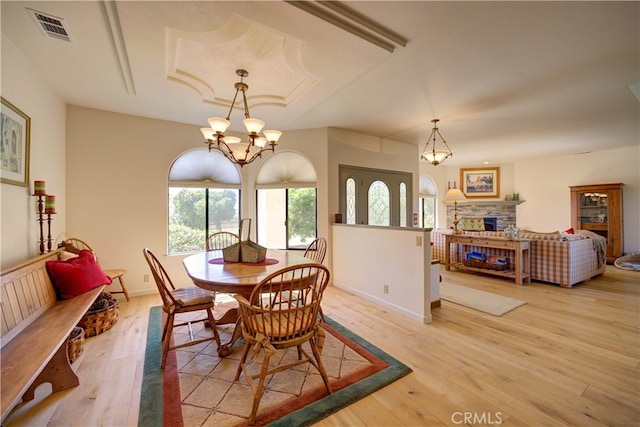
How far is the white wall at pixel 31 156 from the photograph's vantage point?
2180 millimetres

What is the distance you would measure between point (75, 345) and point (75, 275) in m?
0.69

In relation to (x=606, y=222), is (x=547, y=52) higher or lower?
higher

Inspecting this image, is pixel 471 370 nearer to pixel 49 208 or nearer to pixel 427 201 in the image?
pixel 49 208

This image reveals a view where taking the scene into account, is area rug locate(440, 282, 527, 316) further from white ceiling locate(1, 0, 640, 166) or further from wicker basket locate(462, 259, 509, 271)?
white ceiling locate(1, 0, 640, 166)

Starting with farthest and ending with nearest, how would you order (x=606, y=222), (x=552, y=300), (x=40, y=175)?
(x=606, y=222) < (x=552, y=300) < (x=40, y=175)

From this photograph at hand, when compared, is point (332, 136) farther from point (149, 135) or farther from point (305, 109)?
point (149, 135)

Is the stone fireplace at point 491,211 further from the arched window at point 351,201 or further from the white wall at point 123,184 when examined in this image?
the white wall at point 123,184

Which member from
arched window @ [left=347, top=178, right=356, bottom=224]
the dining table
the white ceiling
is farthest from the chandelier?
arched window @ [left=347, top=178, right=356, bottom=224]

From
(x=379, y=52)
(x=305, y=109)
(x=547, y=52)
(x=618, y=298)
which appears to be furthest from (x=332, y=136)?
(x=618, y=298)

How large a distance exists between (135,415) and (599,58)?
185 inches

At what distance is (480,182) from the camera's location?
26.6ft

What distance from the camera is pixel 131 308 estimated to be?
134 inches

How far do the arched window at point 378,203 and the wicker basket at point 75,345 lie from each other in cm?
424

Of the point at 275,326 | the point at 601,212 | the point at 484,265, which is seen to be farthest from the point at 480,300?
the point at 601,212
